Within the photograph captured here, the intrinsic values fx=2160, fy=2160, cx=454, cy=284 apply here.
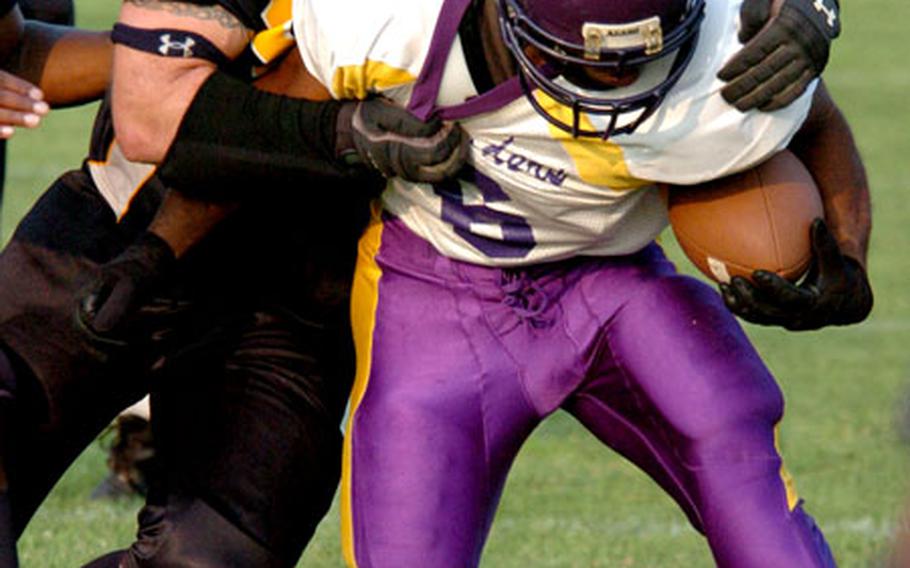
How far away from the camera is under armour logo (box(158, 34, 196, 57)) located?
3.84m

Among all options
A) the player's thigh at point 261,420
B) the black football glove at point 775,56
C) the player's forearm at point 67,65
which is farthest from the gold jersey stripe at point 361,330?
the black football glove at point 775,56

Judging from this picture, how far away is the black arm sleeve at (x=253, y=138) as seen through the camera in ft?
12.5

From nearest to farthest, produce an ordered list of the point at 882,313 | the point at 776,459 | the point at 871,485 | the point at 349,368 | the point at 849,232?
the point at 776,459 < the point at 849,232 < the point at 349,368 < the point at 871,485 < the point at 882,313

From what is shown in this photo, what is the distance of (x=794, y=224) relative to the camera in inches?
152

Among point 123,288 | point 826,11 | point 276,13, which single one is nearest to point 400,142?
point 276,13

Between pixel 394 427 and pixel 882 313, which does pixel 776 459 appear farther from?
pixel 882 313

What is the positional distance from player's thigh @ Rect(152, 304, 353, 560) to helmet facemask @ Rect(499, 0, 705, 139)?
857 millimetres

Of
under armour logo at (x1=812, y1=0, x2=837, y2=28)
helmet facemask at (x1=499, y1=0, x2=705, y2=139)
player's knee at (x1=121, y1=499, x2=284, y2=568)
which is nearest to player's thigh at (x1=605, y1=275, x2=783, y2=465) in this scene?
helmet facemask at (x1=499, y1=0, x2=705, y2=139)

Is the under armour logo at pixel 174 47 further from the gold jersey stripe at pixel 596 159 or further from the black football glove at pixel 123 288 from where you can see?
the gold jersey stripe at pixel 596 159

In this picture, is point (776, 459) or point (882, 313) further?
point (882, 313)

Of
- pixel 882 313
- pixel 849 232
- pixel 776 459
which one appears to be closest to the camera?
pixel 776 459

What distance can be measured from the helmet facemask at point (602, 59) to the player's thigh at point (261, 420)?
0.86 metres

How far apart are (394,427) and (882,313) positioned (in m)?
5.04

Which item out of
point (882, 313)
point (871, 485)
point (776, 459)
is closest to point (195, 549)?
point (776, 459)
